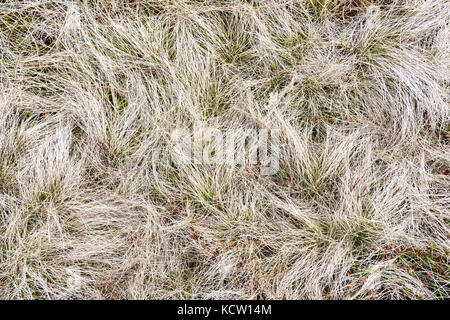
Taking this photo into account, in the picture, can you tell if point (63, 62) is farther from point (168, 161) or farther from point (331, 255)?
point (331, 255)

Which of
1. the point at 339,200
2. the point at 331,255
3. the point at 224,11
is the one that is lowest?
the point at 331,255

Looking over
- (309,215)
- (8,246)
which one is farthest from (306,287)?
(8,246)

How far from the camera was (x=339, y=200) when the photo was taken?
249cm

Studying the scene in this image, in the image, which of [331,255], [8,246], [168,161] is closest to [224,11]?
[168,161]

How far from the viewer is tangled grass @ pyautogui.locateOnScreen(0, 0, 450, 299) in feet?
7.84

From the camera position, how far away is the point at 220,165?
2.54 metres

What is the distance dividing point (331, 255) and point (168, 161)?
128cm

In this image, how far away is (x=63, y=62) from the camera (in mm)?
2684

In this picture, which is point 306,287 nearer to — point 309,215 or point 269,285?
point 269,285

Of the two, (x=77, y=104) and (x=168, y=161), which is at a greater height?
(x=77, y=104)

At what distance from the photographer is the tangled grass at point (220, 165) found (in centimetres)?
239
